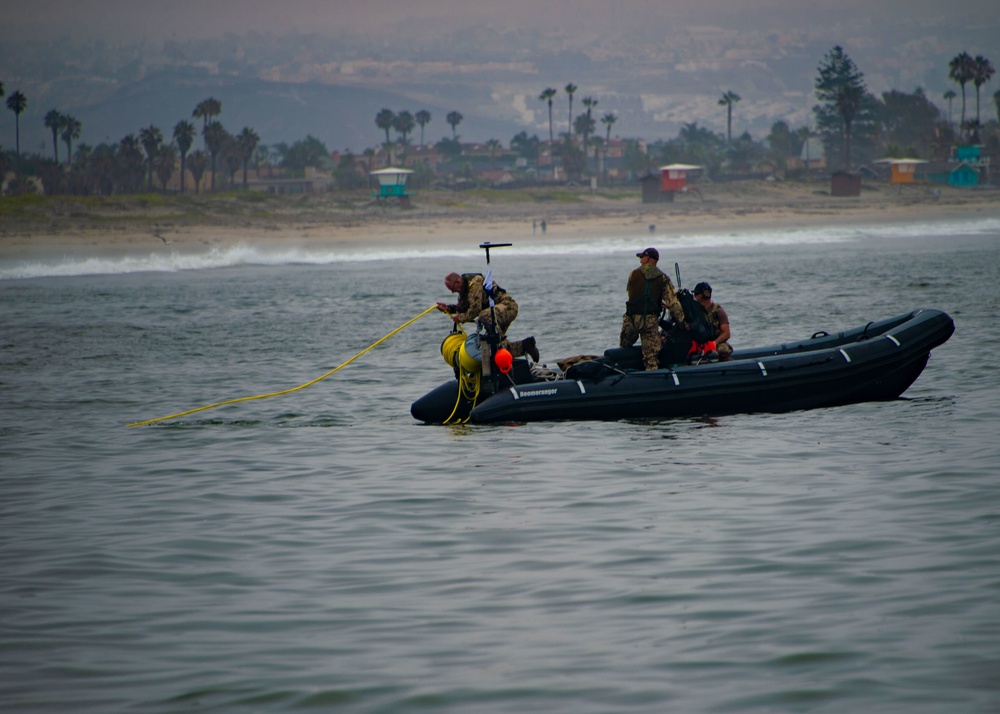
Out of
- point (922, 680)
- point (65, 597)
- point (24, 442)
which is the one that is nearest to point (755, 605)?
point (922, 680)

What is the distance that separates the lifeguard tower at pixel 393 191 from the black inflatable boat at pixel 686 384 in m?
65.1

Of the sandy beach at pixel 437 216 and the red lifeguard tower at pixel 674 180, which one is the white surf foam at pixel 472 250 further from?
the red lifeguard tower at pixel 674 180

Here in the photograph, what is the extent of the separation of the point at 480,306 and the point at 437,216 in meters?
59.5

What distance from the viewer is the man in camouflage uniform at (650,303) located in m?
12.0

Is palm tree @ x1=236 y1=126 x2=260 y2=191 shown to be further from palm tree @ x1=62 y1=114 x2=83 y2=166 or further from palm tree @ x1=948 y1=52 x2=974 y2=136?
palm tree @ x1=948 y1=52 x2=974 y2=136

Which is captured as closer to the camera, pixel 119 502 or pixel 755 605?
pixel 755 605

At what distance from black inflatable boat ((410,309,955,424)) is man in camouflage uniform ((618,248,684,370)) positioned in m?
0.30

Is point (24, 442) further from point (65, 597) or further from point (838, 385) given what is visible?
point (838, 385)

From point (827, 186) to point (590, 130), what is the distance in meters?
75.6

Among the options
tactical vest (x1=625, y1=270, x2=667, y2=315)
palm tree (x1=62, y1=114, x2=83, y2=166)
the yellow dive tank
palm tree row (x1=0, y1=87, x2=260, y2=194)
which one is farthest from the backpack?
palm tree (x1=62, y1=114, x2=83, y2=166)

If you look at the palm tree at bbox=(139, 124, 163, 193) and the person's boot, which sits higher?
the palm tree at bbox=(139, 124, 163, 193)

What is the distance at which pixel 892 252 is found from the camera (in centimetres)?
4612

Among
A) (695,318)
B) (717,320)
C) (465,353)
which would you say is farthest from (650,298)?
(465,353)

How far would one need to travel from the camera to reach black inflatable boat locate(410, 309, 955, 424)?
11719 mm
